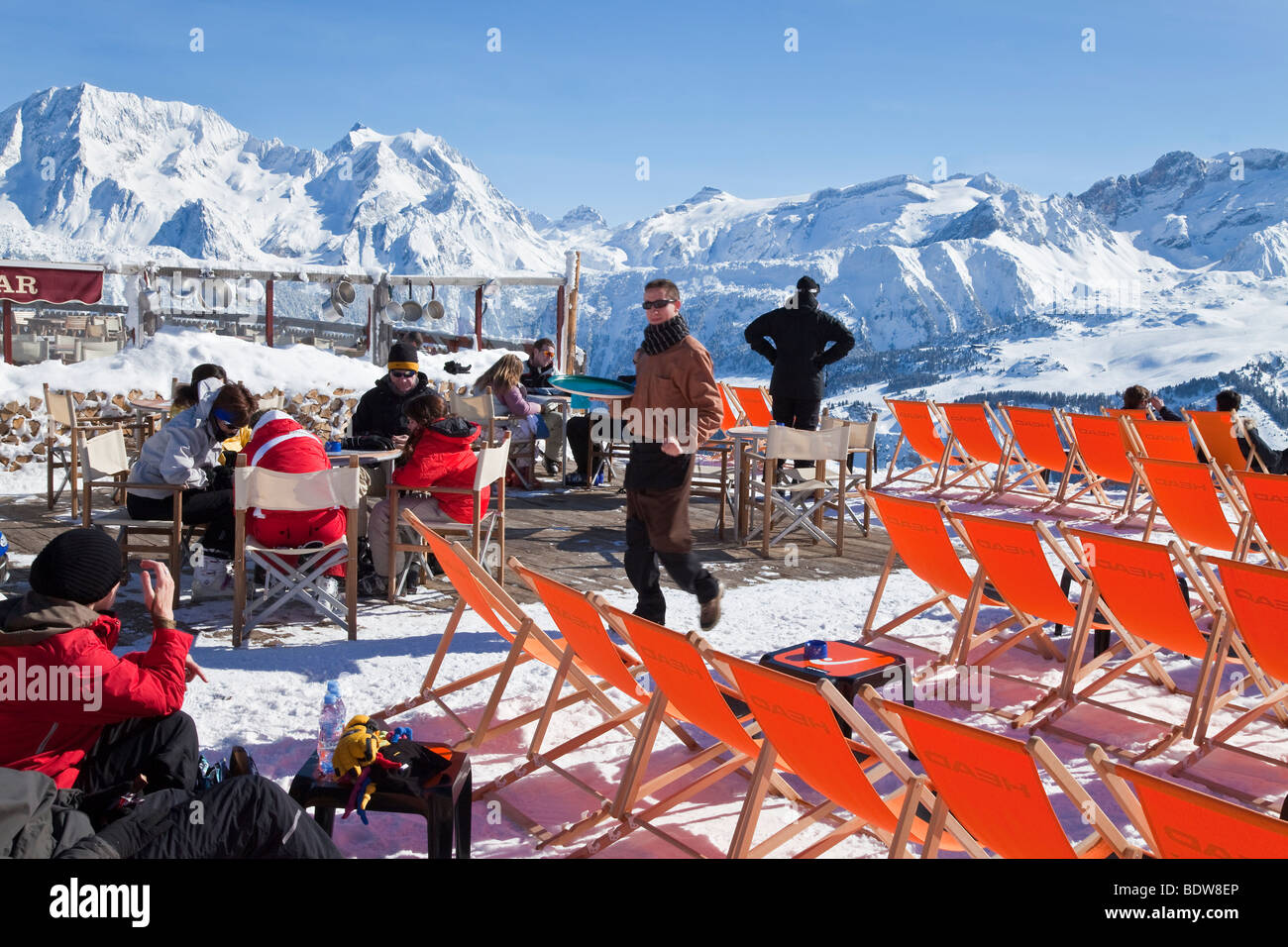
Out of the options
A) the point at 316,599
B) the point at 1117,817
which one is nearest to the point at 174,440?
the point at 316,599

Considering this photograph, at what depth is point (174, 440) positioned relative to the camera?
5.22 meters

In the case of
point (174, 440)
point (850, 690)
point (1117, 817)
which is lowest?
point (1117, 817)

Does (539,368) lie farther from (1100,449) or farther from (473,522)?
(1100,449)

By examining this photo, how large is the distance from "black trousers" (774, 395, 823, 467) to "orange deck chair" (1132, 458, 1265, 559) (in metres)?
2.37

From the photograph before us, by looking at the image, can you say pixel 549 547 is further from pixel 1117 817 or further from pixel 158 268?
pixel 158 268

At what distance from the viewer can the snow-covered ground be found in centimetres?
305

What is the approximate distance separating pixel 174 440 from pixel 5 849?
12.0 feet

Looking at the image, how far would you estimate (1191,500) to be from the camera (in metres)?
6.06

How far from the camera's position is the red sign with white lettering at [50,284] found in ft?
36.4

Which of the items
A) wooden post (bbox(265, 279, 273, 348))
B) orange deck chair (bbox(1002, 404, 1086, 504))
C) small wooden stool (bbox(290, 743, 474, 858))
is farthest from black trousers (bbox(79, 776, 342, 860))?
wooden post (bbox(265, 279, 273, 348))

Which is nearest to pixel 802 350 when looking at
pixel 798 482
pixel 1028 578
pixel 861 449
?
pixel 798 482

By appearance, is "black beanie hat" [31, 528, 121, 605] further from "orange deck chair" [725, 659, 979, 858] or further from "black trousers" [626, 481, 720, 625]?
"black trousers" [626, 481, 720, 625]

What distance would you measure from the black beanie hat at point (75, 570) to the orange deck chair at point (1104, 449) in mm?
7330

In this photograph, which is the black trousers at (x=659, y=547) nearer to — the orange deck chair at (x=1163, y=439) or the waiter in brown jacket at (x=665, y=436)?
the waiter in brown jacket at (x=665, y=436)
